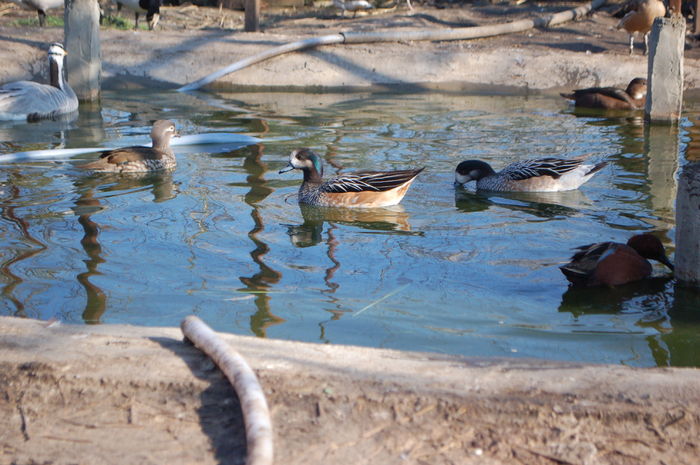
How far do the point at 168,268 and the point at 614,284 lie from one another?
3185 millimetres

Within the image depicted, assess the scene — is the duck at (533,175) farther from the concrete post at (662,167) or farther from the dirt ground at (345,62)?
the dirt ground at (345,62)

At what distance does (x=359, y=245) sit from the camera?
7.38 meters

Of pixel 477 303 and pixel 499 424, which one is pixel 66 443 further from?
pixel 477 303

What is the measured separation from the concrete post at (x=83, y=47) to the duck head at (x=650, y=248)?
34.1ft

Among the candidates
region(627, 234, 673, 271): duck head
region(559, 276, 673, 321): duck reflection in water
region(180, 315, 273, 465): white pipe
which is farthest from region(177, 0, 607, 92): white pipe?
region(180, 315, 273, 465): white pipe

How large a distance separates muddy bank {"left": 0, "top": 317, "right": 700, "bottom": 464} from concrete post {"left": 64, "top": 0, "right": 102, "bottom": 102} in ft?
35.7

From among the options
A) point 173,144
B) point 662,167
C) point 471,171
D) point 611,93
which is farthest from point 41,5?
point 662,167

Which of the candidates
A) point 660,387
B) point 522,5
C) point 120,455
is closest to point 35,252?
point 120,455

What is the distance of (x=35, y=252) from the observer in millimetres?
6965

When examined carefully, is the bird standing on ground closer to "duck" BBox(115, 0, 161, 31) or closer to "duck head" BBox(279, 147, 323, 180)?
"duck" BBox(115, 0, 161, 31)

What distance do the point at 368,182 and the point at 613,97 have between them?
738 cm

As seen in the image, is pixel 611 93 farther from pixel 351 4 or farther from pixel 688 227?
pixel 351 4

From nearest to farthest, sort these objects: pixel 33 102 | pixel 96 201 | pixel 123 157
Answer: pixel 96 201, pixel 123 157, pixel 33 102

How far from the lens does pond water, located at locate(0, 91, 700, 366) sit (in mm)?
5602
